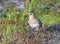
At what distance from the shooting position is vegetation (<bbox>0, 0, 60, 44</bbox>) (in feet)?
30.5

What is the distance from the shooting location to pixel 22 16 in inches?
455

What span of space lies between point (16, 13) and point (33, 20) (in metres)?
3.09

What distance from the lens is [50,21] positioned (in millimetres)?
10797

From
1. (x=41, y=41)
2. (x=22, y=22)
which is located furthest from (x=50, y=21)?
(x=41, y=41)

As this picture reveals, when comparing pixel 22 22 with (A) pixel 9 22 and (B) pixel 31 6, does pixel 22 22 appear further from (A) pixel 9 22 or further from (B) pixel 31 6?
(B) pixel 31 6

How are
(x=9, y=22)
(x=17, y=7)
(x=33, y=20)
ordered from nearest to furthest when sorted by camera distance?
(x=33, y=20), (x=9, y=22), (x=17, y=7)

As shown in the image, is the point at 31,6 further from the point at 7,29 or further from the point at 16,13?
the point at 7,29

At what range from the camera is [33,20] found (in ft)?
29.5

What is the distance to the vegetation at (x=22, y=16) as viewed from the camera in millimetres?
9305

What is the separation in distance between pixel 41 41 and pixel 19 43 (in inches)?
22.6

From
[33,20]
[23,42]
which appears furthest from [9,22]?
[23,42]

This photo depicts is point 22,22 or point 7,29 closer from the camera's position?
point 7,29

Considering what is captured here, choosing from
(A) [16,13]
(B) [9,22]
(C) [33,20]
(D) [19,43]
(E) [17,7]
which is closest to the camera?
(D) [19,43]

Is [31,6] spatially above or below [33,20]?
below
